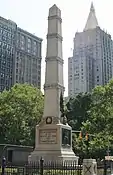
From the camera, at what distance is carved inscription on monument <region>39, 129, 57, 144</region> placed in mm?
22822

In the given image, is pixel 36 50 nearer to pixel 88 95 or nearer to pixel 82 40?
pixel 82 40

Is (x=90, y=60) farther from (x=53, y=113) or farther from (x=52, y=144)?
(x=52, y=144)

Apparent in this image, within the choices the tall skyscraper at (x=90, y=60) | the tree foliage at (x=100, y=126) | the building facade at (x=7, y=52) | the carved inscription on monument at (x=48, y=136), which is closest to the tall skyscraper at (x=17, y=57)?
the building facade at (x=7, y=52)

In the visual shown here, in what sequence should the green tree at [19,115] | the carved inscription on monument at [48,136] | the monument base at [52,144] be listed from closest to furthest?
1. the monument base at [52,144]
2. the carved inscription on monument at [48,136]
3. the green tree at [19,115]

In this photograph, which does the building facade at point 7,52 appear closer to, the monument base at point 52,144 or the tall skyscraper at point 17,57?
the tall skyscraper at point 17,57

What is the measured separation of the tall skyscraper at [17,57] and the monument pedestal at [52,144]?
49152 mm

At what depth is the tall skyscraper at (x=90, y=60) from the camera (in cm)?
8600

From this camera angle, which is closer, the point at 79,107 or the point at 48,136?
the point at 48,136

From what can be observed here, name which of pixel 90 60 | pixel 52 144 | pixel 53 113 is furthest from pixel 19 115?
pixel 90 60

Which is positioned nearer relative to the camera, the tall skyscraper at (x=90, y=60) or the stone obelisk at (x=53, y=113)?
the stone obelisk at (x=53, y=113)

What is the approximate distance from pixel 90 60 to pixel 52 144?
222 feet

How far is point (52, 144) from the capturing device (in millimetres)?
22797

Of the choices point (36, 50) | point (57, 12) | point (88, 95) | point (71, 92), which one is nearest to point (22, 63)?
point (36, 50)

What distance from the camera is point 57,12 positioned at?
26.5 meters
